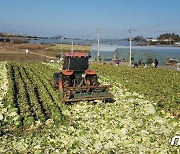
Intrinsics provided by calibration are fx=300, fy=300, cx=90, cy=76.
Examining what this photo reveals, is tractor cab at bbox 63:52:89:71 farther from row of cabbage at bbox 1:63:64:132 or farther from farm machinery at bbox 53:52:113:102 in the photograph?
row of cabbage at bbox 1:63:64:132

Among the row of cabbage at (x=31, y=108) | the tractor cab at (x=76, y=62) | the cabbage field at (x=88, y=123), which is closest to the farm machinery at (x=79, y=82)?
the tractor cab at (x=76, y=62)

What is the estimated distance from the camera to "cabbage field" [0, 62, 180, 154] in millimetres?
10914

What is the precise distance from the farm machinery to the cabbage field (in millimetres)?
457

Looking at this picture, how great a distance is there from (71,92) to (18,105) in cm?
294

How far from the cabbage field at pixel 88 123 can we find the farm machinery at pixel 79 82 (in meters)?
0.46

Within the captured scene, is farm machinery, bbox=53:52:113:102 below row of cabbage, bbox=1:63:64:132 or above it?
above

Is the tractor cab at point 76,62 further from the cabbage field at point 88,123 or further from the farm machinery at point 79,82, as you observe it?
the cabbage field at point 88,123

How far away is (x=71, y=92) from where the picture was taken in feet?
54.4

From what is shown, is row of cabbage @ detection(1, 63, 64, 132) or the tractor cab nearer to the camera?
row of cabbage @ detection(1, 63, 64, 132)

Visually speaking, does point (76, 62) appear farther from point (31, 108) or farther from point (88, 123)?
point (88, 123)

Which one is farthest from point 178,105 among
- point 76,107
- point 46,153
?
point 46,153

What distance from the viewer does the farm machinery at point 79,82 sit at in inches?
651

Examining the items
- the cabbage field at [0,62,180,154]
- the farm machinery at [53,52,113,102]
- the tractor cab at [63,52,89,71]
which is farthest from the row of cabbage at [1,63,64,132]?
the tractor cab at [63,52,89,71]

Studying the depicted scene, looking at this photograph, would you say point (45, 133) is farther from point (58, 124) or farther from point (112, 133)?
point (112, 133)
